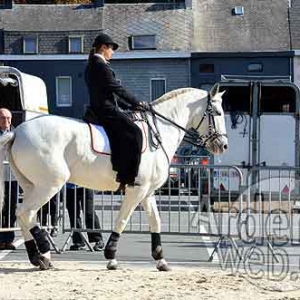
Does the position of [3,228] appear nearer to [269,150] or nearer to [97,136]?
[97,136]

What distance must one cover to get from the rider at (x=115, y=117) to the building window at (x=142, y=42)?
4447 cm

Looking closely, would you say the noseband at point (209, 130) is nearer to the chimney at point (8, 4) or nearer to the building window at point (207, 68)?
the building window at point (207, 68)

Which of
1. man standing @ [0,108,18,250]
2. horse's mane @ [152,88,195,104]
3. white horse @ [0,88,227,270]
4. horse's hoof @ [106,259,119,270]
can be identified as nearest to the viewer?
white horse @ [0,88,227,270]

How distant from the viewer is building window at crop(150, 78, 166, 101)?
175 ft

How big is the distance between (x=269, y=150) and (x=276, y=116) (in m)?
0.99

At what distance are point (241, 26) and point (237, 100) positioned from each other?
110 ft

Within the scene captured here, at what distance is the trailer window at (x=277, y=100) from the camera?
24781mm

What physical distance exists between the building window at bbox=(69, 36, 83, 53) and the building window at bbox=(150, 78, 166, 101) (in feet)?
17.0

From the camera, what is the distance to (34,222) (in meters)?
10.2

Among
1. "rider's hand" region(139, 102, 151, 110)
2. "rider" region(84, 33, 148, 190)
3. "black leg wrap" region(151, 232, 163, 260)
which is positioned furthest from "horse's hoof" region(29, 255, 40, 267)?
"rider's hand" region(139, 102, 151, 110)

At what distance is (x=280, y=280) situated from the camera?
10.0 m

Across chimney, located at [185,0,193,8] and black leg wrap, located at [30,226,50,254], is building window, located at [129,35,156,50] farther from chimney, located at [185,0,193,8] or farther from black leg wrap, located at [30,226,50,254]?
black leg wrap, located at [30,226,50,254]

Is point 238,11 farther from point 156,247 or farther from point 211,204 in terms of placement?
point 156,247

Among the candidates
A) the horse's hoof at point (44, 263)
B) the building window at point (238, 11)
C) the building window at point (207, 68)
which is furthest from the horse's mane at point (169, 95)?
the building window at point (238, 11)
